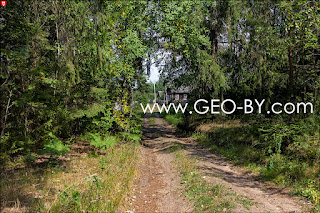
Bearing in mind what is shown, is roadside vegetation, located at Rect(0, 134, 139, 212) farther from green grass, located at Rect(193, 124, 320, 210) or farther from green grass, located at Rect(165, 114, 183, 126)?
green grass, located at Rect(165, 114, 183, 126)

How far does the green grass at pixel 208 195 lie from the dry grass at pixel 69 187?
1.83 metres

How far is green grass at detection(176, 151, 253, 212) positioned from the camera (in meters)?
5.56

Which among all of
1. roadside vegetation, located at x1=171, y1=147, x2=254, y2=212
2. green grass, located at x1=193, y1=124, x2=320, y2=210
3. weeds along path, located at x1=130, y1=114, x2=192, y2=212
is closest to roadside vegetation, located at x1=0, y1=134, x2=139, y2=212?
weeds along path, located at x1=130, y1=114, x2=192, y2=212

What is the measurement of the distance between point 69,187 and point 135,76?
8.87m

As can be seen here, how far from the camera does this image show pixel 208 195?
20.2ft

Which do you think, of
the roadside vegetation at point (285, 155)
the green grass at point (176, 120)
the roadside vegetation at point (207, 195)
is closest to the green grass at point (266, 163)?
the roadside vegetation at point (285, 155)

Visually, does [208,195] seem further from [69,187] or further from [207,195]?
[69,187]

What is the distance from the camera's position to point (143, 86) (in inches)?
512

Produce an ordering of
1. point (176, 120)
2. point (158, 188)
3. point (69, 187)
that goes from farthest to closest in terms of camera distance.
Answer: point (176, 120) → point (158, 188) → point (69, 187)

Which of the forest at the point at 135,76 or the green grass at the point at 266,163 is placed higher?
the forest at the point at 135,76

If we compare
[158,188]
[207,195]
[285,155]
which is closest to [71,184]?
[158,188]

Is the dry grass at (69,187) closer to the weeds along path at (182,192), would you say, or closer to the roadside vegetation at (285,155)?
the weeds along path at (182,192)

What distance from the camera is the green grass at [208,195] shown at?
5.56 metres

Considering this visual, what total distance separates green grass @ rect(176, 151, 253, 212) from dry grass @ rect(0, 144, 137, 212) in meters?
1.83
